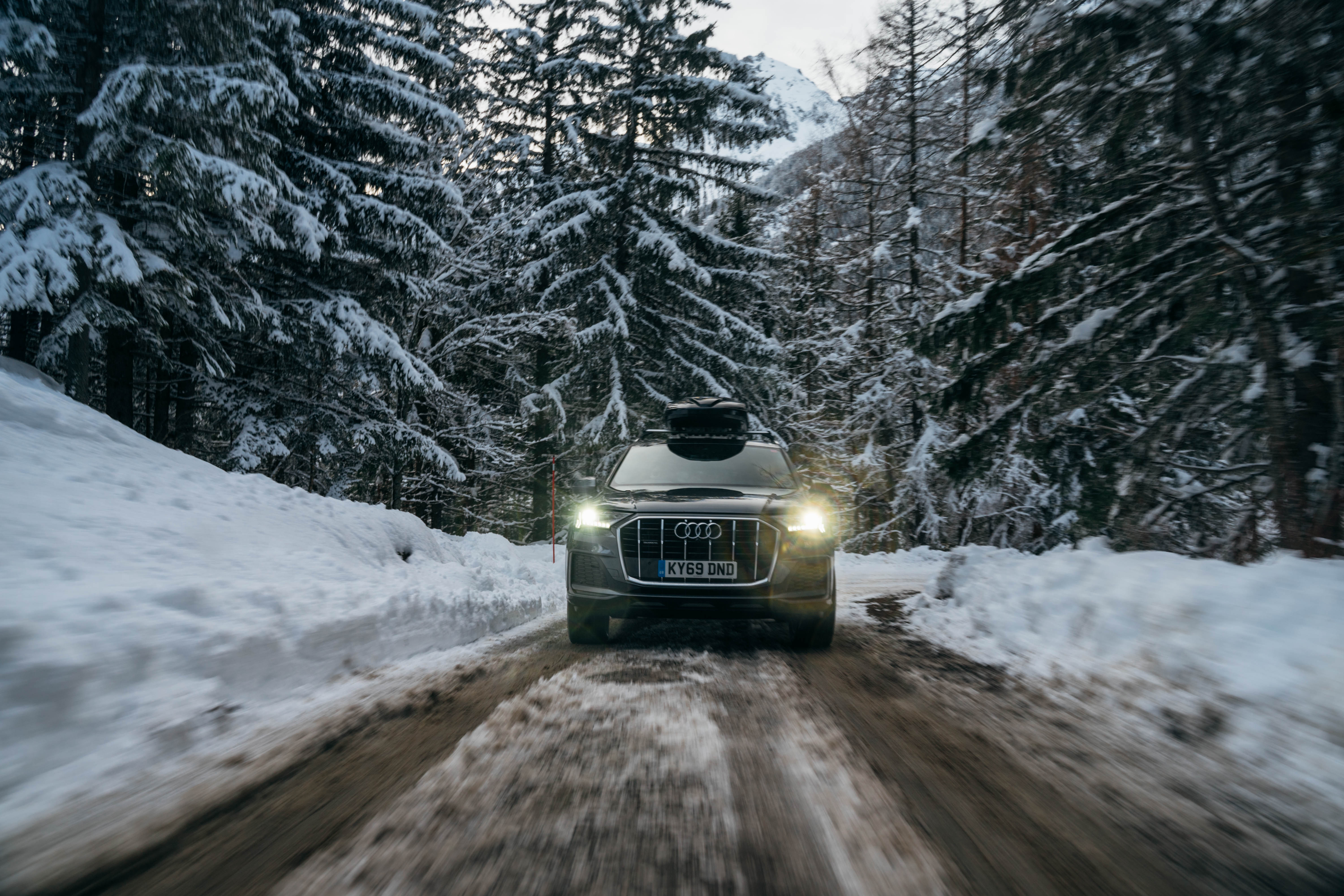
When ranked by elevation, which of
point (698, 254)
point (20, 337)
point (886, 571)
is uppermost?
point (698, 254)

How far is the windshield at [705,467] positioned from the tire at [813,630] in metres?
1.21

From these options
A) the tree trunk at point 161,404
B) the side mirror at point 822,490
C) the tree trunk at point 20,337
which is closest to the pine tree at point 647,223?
the tree trunk at point 161,404

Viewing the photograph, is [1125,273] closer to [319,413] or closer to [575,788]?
[575,788]

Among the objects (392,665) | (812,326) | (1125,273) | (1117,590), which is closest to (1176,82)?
(1125,273)

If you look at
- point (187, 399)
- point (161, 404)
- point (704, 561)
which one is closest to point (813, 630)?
point (704, 561)

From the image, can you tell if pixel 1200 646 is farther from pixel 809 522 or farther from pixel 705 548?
pixel 705 548

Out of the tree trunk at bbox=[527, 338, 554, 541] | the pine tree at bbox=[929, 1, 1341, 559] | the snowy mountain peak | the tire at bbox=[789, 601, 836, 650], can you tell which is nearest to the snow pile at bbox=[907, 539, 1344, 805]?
the tire at bbox=[789, 601, 836, 650]

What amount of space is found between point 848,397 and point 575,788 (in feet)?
69.8

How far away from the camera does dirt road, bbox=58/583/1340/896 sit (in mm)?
2492

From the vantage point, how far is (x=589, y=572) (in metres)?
6.51

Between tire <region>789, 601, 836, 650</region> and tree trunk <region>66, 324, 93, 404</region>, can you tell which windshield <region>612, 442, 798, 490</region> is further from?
tree trunk <region>66, 324, 93, 404</region>

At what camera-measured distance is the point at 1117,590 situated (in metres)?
5.89

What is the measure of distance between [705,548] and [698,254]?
16.2 m

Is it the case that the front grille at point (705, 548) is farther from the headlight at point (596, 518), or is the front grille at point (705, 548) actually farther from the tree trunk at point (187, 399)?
the tree trunk at point (187, 399)
